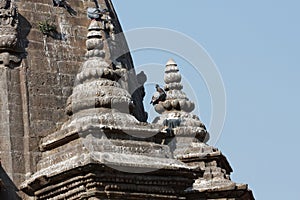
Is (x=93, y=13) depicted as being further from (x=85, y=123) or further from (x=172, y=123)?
(x=85, y=123)

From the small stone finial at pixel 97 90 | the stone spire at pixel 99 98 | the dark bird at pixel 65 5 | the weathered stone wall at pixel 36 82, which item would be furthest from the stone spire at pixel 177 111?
the stone spire at pixel 99 98

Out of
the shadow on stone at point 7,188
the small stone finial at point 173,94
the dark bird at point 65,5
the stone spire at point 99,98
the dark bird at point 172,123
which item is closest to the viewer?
the stone spire at point 99,98

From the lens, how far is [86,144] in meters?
23.8

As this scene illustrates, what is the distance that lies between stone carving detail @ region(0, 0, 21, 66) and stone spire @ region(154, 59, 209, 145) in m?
3.60

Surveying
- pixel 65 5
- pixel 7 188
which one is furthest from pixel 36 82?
pixel 7 188

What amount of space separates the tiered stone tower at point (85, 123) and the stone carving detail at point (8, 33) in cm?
2

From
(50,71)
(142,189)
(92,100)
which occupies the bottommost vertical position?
(142,189)

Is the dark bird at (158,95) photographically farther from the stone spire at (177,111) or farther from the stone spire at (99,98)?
the stone spire at (99,98)

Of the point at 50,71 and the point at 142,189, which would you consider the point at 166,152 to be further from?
the point at 50,71

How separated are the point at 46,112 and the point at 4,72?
110 cm

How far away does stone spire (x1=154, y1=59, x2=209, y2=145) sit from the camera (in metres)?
29.3

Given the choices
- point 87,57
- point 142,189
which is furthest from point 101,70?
point 142,189

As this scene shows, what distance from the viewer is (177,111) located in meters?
29.9

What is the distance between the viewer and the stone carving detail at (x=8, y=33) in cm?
2722
